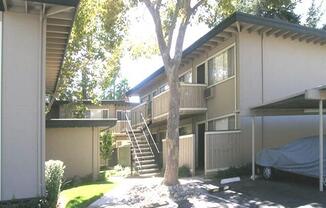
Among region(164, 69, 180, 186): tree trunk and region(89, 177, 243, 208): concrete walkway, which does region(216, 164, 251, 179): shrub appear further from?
region(89, 177, 243, 208): concrete walkway

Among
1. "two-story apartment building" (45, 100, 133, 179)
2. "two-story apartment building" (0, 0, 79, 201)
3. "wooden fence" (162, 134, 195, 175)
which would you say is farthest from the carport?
"two-story apartment building" (45, 100, 133, 179)

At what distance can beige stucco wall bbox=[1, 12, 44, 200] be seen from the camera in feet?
32.0

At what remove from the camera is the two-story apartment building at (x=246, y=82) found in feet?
57.2

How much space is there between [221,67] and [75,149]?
7572mm

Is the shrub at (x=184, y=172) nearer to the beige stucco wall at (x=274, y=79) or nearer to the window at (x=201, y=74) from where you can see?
the beige stucco wall at (x=274, y=79)

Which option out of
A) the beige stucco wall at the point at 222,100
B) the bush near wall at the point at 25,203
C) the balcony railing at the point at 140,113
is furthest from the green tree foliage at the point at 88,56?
the bush near wall at the point at 25,203

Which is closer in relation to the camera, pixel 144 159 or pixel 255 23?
pixel 255 23

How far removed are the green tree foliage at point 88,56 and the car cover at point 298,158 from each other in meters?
7.93

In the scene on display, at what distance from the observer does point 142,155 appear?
23.4 metres

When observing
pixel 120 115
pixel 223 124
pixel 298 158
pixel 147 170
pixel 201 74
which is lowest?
pixel 147 170

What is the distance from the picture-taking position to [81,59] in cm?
2642

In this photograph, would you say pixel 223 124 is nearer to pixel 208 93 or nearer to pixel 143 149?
pixel 208 93

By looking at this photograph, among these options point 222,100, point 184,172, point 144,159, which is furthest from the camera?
point 144,159

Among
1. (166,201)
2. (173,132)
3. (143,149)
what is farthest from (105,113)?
(166,201)
